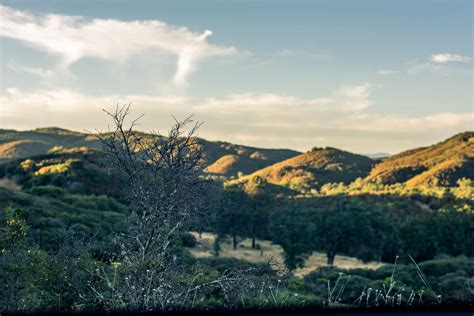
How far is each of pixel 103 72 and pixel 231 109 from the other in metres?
1.88

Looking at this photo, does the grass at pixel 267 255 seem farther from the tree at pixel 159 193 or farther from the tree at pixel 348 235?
the tree at pixel 159 193

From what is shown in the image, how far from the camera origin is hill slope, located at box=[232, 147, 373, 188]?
3657 inches

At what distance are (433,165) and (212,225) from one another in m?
90.4

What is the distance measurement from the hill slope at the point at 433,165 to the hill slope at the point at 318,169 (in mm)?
4509

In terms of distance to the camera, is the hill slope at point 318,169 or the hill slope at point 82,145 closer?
the hill slope at point 318,169

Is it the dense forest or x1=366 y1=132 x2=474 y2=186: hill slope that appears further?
x1=366 y1=132 x2=474 y2=186: hill slope

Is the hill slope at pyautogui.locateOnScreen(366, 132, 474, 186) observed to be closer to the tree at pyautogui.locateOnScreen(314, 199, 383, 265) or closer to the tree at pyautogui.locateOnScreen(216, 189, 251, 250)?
the tree at pyautogui.locateOnScreen(314, 199, 383, 265)

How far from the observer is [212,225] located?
1173cm

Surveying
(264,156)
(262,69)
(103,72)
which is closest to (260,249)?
(262,69)

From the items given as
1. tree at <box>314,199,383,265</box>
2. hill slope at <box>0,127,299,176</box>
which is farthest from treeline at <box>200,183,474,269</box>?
hill slope at <box>0,127,299,176</box>

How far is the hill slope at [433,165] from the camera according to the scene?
7938cm

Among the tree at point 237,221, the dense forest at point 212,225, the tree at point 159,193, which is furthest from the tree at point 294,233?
the tree at point 159,193

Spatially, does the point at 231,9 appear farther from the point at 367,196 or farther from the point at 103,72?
the point at 367,196

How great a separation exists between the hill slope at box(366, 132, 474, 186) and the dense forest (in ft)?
1.48
